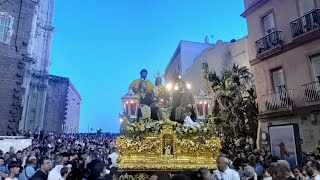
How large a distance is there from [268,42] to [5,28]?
65.9 ft

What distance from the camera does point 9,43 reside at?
20.1 m

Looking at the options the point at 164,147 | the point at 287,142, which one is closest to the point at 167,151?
the point at 164,147

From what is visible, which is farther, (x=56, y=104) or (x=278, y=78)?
(x=56, y=104)

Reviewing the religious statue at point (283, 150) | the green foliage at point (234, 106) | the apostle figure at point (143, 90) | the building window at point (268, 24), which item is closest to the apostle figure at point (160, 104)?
the apostle figure at point (143, 90)

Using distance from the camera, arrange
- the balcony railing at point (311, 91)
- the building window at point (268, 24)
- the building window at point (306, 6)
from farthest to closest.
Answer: the building window at point (268, 24)
the building window at point (306, 6)
the balcony railing at point (311, 91)

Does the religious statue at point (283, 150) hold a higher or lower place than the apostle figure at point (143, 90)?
lower

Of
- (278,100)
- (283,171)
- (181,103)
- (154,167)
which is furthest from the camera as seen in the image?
(278,100)

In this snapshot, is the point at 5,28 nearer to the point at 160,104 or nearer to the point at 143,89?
the point at 143,89

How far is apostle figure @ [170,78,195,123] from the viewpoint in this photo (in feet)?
23.4

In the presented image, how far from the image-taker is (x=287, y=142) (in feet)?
29.7

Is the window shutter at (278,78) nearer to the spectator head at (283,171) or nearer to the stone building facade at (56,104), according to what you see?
the spectator head at (283,171)

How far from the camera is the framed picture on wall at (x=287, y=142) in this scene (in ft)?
26.4

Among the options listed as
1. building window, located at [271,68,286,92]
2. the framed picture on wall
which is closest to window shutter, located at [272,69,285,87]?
building window, located at [271,68,286,92]

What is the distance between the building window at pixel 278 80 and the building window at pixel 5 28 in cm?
2047
